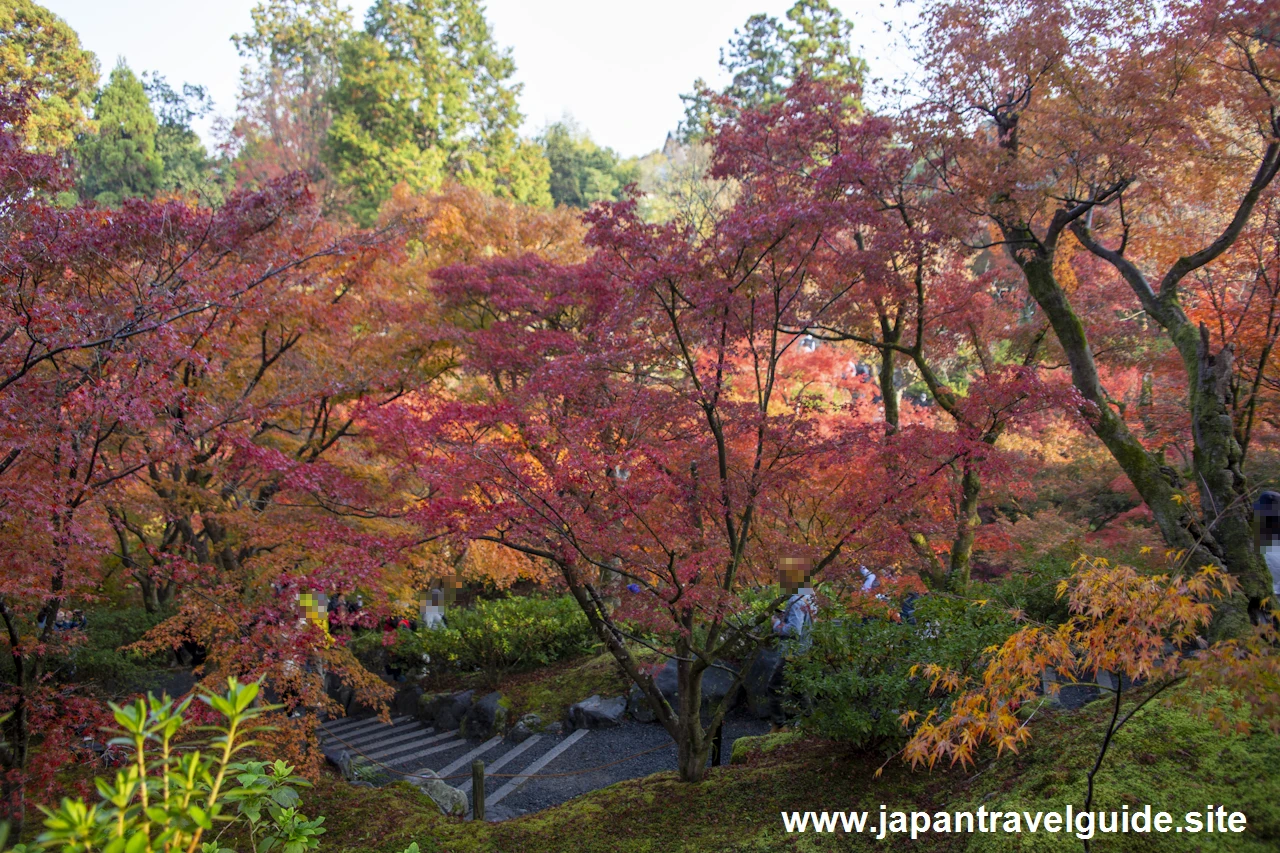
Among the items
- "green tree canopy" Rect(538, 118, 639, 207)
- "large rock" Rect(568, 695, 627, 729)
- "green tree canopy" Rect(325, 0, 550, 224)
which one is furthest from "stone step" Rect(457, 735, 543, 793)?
"green tree canopy" Rect(538, 118, 639, 207)

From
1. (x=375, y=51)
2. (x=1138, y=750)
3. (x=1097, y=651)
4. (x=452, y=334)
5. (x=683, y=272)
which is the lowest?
(x=1138, y=750)

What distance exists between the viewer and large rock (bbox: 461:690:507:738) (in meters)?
8.77

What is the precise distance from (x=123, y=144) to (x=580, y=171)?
16027 millimetres

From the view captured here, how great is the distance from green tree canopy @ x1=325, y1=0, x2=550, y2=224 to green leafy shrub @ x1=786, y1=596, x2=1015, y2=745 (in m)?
20.0

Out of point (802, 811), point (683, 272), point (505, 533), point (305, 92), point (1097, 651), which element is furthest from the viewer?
point (305, 92)

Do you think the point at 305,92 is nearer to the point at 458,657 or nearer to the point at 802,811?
the point at 458,657

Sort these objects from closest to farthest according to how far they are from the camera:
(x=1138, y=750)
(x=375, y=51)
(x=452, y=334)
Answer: (x=1138, y=750)
(x=452, y=334)
(x=375, y=51)

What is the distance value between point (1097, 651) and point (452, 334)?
6.65 m

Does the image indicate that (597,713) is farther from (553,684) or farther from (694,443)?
(694,443)

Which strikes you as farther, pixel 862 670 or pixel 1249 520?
pixel 1249 520

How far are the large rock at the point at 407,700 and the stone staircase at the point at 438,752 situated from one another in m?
0.13

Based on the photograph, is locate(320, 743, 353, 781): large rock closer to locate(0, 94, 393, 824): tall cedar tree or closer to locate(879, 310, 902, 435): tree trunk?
locate(0, 94, 393, 824): tall cedar tree

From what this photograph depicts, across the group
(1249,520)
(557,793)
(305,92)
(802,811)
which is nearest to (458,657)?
(557,793)

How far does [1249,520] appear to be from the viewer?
16.5 feet
